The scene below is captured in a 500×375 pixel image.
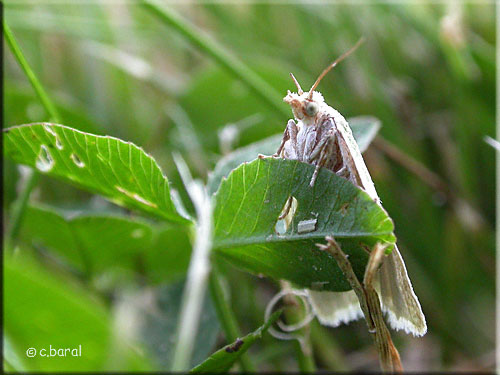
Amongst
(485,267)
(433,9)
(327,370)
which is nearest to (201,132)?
(327,370)

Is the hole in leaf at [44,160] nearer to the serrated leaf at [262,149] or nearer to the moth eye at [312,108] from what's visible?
the serrated leaf at [262,149]

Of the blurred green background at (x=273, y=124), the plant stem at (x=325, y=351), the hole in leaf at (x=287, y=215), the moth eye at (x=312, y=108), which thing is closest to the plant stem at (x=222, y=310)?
the blurred green background at (x=273, y=124)

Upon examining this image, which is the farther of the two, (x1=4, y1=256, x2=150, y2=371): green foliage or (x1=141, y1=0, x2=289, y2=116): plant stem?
(x1=141, y1=0, x2=289, y2=116): plant stem

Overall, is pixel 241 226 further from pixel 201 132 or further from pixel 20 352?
pixel 201 132

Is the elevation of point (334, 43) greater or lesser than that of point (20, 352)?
greater

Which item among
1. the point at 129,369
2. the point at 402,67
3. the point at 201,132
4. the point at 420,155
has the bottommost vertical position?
the point at 129,369

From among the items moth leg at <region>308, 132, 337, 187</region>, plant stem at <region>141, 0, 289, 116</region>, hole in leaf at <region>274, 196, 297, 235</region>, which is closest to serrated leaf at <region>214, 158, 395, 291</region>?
hole in leaf at <region>274, 196, 297, 235</region>

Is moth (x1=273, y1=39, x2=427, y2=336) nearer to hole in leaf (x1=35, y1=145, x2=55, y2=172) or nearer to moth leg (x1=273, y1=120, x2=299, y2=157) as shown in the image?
moth leg (x1=273, y1=120, x2=299, y2=157)

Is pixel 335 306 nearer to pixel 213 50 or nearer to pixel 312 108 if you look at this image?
pixel 312 108
